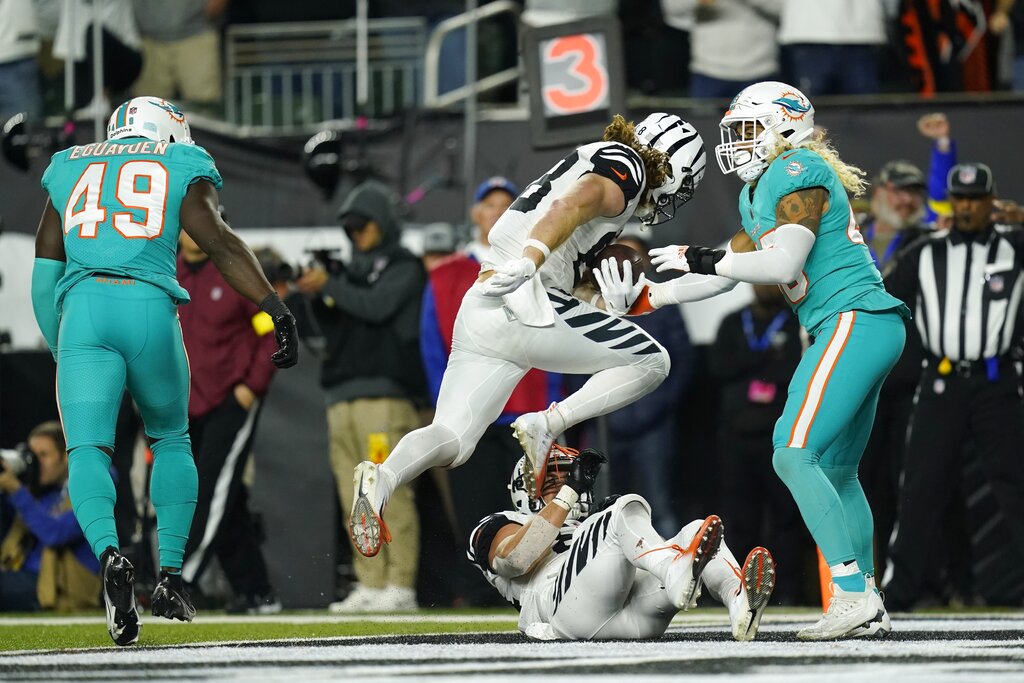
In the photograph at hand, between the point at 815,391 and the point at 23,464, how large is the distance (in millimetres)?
5252

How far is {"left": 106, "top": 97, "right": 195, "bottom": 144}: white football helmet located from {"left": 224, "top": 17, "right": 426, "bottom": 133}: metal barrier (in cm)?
446

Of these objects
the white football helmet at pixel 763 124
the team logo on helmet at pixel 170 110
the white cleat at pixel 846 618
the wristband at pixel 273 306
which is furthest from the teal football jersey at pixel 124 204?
the white cleat at pixel 846 618

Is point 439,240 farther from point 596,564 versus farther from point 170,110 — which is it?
point 596,564

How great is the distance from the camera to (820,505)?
584cm

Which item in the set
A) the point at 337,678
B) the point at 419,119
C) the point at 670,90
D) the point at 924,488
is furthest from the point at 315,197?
the point at 337,678

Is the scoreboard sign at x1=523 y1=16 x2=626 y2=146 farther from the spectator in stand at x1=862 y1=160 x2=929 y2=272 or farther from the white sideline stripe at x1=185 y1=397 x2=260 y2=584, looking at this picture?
the white sideline stripe at x1=185 y1=397 x2=260 y2=584

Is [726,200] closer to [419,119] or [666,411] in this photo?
[666,411]

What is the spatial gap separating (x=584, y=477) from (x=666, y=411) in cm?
368

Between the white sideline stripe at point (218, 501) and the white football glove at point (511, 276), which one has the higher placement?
the white football glove at point (511, 276)

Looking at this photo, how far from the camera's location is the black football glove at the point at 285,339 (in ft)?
20.8

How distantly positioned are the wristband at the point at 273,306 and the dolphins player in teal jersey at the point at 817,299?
1.28 m

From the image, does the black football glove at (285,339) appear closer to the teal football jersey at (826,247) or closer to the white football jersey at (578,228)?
the white football jersey at (578,228)

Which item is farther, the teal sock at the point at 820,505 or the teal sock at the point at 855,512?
the teal sock at the point at 855,512

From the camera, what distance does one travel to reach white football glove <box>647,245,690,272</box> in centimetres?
586
